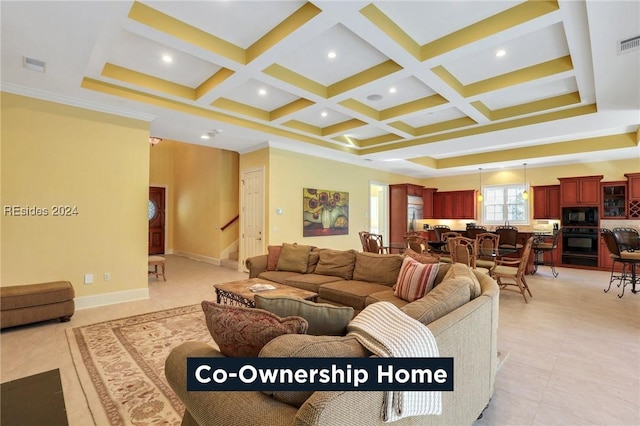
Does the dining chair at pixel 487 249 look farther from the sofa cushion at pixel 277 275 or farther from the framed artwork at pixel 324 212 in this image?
the framed artwork at pixel 324 212

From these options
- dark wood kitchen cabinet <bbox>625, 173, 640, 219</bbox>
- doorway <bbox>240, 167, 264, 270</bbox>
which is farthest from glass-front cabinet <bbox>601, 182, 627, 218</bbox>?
doorway <bbox>240, 167, 264, 270</bbox>

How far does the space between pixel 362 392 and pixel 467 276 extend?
1.65 m

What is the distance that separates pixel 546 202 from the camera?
8641 mm

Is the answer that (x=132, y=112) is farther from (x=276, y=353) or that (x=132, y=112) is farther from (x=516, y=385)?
(x=516, y=385)

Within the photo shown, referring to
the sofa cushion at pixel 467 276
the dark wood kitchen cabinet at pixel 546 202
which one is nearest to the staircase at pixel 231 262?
the sofa cushion at pixel 467 276

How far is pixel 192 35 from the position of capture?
3045mm

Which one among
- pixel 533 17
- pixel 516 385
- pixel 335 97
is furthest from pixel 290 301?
pixel 335 97

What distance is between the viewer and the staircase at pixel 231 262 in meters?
7.36

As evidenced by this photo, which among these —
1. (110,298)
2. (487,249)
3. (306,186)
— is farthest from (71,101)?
(487,249)

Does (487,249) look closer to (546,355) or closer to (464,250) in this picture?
(464,250)

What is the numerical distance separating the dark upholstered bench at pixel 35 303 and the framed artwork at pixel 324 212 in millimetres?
4343

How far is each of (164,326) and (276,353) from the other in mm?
3126

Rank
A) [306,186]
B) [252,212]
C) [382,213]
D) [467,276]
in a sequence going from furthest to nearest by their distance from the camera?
[382,213]
[306,186]
[252,212]
[467,276]

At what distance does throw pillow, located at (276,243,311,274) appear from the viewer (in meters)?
4.50
